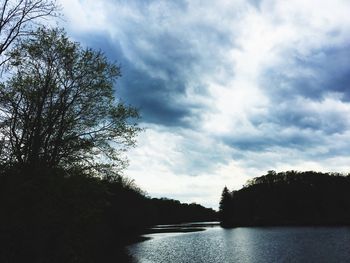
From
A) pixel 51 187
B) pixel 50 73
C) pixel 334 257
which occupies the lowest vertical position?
pixel 334 257

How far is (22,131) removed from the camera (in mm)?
20688

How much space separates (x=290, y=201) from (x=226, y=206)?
131 feet

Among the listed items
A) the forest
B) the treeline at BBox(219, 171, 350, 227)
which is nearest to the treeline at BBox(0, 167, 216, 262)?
the forest

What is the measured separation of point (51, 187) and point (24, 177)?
48.8 inches

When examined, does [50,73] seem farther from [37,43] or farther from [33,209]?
[33,209]

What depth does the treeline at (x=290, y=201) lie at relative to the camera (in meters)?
139

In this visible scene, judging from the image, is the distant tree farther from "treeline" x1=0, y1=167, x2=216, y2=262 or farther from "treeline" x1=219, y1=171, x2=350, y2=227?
"treeline" x1=0, y1=167, x2=216, y2=262

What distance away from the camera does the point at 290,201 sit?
518ft

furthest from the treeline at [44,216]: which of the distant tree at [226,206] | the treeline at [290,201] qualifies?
the treeline at [290,201]

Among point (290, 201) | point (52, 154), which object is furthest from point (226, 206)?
point (52, 154)

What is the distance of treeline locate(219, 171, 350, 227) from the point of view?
138750 millimetres

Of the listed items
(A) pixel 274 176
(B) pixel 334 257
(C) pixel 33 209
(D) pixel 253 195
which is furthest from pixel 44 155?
(A) pixel 274 176

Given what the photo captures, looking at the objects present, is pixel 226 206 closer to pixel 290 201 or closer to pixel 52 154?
pixel 290 201

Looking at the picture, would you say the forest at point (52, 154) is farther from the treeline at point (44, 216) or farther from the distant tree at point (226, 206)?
the distant tree at point (226, 206)
